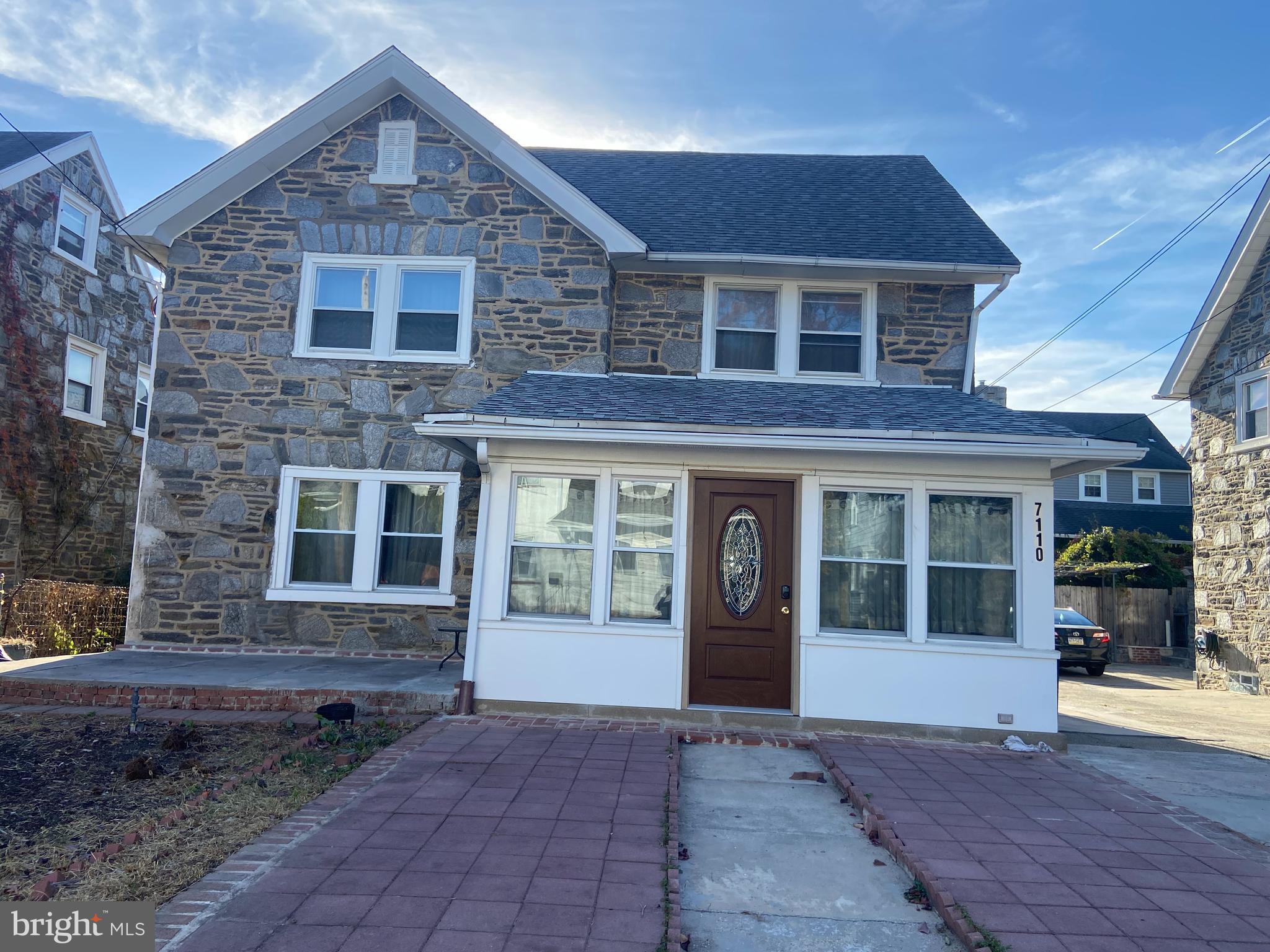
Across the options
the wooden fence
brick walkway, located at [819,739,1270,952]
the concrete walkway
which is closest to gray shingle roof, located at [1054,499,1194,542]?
the wooden fence

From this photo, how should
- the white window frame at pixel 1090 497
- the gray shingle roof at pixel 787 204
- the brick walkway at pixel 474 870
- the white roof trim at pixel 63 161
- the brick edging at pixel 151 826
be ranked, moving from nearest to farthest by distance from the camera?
the brick walkway at pixel 474 870 → the brick edging at pixel 151 826 → the gray shingle roof at pixel 787 204 → the white roof trim at pixel 63 161 → the white window frame at pixel 1090 497

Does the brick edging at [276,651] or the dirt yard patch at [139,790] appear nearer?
the dirt yard patch at [139,790]

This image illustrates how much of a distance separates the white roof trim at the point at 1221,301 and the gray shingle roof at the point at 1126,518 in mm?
9496

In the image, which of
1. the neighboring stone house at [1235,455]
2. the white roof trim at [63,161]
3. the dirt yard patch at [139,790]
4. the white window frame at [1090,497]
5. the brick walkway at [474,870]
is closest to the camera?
the brick walkway at [474,870]

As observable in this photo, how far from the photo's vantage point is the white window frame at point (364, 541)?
32.7ft

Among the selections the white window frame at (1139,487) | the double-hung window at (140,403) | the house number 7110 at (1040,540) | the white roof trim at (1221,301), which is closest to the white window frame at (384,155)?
the house number 7110 at (1040,540)

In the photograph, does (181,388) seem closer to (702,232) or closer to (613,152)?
(702,232)

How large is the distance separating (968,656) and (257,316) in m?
8.82

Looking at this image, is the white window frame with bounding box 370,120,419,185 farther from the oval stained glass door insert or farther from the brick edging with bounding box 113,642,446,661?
the oval stained glass door insert

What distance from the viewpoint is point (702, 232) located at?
1066cm

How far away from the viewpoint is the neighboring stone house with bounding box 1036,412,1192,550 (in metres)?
26.3

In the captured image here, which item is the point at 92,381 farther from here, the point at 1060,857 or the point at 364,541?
the point at 1060,857

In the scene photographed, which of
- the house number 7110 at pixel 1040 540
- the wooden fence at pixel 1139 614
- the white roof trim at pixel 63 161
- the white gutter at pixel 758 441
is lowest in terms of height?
the wooden fence at pixel 1139 614

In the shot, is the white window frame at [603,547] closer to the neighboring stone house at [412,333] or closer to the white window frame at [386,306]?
the neighboring stone house at [412,333]
